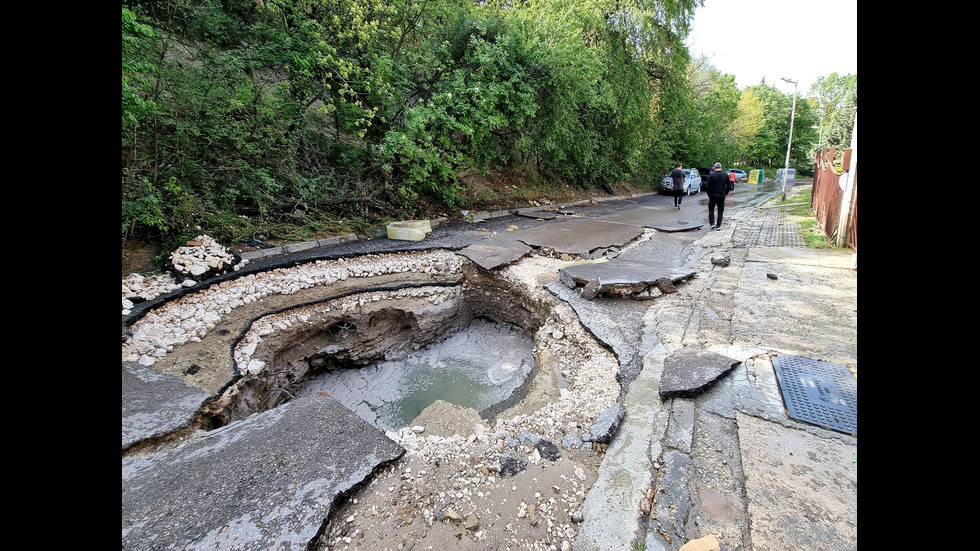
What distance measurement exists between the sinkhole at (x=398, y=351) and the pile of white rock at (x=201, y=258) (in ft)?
4.33

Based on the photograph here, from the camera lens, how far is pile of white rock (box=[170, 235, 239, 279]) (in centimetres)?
557

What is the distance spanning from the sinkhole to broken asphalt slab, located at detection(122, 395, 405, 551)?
1.62m

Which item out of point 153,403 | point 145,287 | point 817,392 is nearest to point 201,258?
point 145,287

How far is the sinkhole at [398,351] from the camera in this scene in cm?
505

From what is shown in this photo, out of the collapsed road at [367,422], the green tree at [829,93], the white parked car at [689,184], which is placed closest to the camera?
the collapsed road at [367,422]

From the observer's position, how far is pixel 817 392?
3.14 m

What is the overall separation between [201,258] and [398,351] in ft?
10.3

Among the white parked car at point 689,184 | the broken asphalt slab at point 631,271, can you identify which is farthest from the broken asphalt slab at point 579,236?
the white parked car at point 689,184

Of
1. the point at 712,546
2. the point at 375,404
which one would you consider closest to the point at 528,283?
the point at 375,404

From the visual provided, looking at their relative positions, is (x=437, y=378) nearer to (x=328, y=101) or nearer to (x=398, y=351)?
(x=398, y=351)

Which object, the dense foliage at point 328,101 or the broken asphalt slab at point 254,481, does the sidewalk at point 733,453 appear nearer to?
the broken asphalt slab at point 254,481

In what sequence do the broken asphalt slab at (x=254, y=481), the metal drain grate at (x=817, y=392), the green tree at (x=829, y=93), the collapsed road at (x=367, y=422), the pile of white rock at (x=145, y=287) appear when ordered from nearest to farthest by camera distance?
the broken asphalt slab at (x=254, y=481) → the collapsed road at (x=367, y=422) → the metal drain grate at (x=817, y=392) → the pile of white rock at (x=145, y=287) → the green tree at (x=829, y=93)
